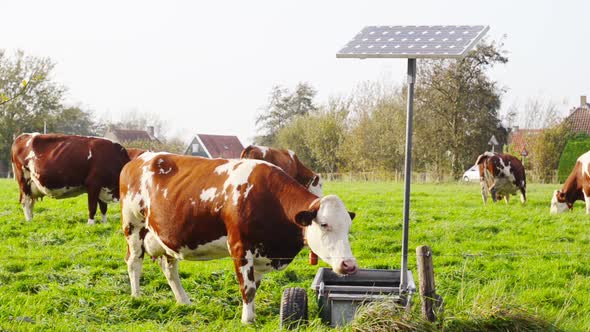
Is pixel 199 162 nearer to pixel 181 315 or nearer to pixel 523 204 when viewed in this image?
pixel 181 315

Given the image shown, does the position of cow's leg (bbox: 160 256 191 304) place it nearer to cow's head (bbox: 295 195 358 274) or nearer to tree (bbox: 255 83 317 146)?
cow's head (bbox: 295 195 358 274)

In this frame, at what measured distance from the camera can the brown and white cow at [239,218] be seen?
6359 mm

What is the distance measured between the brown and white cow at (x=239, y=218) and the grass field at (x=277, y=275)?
21.0 inches

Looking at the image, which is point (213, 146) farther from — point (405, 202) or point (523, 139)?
point (405, 202)

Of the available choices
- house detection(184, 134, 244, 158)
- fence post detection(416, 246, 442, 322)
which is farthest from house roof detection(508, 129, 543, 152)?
fence post detection(416, 246, 442, 322)

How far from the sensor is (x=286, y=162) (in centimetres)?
1592

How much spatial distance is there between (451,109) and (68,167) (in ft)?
104

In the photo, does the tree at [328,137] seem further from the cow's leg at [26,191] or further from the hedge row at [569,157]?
the cow's leg at [26,191]

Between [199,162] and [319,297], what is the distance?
6.98 ft

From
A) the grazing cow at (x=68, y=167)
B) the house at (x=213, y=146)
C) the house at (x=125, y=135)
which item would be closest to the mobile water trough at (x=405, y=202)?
the grazing cow at (x=68, y=167)

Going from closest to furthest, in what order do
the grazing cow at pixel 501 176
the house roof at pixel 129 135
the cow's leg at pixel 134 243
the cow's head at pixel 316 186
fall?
the cow's leg at pixel 134 243, the cow's head at pixel 316 186, the grazing cow at pixel 501 176, the house roof at pixel 129 135

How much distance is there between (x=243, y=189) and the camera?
689 centimetres

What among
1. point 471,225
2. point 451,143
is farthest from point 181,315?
point 451,143

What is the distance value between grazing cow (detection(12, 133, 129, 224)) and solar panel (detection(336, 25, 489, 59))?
803 centimetres
